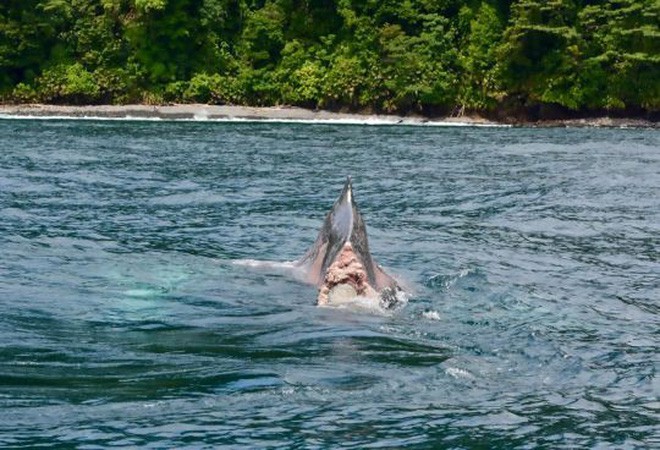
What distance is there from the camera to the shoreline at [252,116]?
5034 cm

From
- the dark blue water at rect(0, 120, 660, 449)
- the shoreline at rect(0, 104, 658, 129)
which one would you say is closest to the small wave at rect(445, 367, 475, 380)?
the dark blue water at rect(0, 120, 660, 449)

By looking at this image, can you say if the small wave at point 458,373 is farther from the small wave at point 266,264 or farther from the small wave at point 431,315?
the small wave at point 266,264

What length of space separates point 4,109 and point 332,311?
153 ft

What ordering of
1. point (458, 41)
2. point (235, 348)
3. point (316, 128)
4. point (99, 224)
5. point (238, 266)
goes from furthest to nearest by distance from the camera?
point (458, 41) < point (316, 128) < point (99, 224) < point (238, 266) < point (235, 348)

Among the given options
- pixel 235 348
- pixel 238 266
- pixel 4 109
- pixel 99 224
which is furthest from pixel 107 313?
pixel 4 109

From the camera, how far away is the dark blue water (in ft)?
20.5

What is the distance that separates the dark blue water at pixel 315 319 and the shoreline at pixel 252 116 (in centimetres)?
2888

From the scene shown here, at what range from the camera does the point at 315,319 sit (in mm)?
9211

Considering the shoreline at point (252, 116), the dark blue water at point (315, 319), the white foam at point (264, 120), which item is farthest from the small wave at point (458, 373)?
the shoreline at point (252, 116)

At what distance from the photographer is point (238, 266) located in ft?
39.2

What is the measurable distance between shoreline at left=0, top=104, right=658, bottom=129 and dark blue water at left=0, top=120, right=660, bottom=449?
28877 mm

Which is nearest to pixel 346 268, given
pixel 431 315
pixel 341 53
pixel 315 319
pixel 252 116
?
pixel 315 319

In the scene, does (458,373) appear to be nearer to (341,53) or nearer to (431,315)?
(431,315)

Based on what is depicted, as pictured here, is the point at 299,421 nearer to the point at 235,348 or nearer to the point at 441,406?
the point at 441,406
